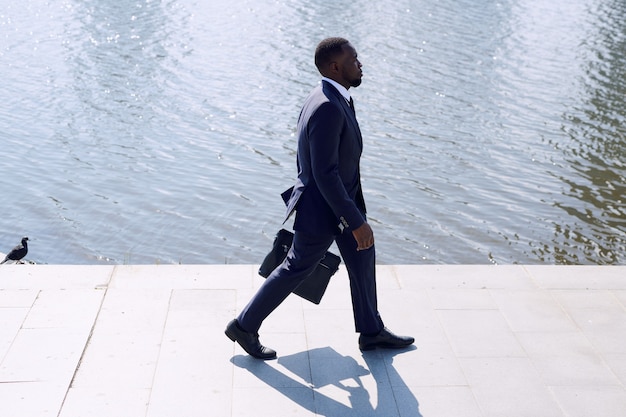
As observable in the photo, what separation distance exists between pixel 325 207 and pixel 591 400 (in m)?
1.89

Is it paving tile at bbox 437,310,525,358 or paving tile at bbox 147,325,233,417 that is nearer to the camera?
paving tile at bbox 147,325,233,417

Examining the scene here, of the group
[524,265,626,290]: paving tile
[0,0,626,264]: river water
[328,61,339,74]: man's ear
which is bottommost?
[0,0,626,264]: river water

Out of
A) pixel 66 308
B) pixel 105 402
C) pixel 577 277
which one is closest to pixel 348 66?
pixel 105 402

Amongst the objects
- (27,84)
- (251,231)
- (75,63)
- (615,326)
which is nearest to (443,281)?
(615,326)

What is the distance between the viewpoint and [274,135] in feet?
45.3

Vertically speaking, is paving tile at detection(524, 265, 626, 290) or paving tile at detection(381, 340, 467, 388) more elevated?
paving tile at detection(381, 340, 467, 388)

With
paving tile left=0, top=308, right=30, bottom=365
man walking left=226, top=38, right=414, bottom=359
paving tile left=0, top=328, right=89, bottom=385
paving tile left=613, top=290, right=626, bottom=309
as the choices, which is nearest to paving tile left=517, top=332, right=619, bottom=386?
paving tile left=613, top=290, right=626, bottom=309

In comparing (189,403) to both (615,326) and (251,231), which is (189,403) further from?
(251,231)

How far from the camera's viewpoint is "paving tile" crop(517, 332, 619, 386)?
531cm

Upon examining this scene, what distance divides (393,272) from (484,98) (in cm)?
1035

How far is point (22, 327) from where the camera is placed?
5.50 m

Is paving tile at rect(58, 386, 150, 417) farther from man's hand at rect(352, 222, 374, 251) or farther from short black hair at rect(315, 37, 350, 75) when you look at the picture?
short black hair at rect(315, 37, 350, 75)

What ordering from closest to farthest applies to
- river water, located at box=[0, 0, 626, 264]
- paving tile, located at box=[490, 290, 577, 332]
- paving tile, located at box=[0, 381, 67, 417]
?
1. paving tile, located at box=[0, 381, 67, 417]
2. paving tile, located at box=[490, 290, 577, 332]
3. river water, located at box=[0, 0, 626, 264]

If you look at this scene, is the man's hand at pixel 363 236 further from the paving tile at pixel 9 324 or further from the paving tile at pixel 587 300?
the paving tile at pixel 9 324
